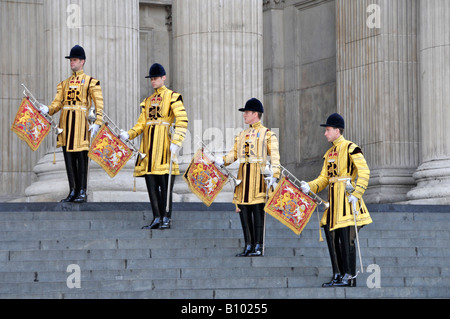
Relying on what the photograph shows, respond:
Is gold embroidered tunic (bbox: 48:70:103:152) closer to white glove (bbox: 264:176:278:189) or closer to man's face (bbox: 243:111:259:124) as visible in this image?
man's face (bbox: 243:111:259:124)

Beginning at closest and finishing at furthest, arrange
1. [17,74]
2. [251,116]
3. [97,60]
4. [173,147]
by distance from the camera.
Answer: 1. [251,116]
2. [173,147]
3. [97,60]
4. [17,74]

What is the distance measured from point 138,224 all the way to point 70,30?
4907mm

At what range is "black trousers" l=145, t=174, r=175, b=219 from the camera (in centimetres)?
2045

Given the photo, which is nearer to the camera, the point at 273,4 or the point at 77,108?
the point at 77,108

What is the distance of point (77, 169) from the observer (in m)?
21.5

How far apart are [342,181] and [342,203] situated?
0.34 meters

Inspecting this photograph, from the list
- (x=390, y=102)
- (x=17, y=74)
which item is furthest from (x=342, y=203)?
(x=17, y=74)

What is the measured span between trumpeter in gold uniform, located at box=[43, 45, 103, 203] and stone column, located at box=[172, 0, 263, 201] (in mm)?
3684

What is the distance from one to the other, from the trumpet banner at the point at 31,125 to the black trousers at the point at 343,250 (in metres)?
5.51

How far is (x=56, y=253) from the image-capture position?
1897 centimetres

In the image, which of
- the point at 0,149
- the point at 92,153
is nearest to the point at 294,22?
the point at 0,149

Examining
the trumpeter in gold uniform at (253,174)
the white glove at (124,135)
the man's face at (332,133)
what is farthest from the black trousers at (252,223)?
the white glove at (124,135)

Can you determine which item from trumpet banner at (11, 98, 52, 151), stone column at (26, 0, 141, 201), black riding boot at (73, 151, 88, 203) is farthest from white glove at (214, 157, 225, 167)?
stone column at (26, 0, 141, 201)

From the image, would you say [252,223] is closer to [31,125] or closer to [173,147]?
[173,147]
